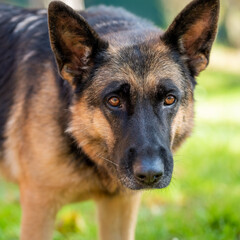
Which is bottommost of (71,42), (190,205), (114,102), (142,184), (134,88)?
(190,205)

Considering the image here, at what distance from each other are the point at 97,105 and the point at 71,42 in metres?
0.52

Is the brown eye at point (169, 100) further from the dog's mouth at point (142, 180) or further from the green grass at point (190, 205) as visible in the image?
the green grass at point (190, 205)

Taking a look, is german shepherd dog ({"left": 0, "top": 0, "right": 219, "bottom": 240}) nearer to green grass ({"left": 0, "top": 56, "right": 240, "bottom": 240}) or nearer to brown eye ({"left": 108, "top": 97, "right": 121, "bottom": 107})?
brown eye ({"left": 108, "top": 97, "right": 121, "bottom": 107})

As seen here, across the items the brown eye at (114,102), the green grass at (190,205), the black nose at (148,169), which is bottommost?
the green grass at (190,205)

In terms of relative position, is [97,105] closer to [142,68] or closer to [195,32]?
[142,68]

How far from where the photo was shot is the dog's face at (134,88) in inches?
132

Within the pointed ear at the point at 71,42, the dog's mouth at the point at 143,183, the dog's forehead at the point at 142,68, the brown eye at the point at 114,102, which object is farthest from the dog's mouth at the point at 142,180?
the pointed ear at the point at 71,42

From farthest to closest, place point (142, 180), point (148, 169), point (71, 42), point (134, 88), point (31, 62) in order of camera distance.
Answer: point (31, 62) < point (71, 42) < point (134, 88) < point (142, 180) < point (148, 169)

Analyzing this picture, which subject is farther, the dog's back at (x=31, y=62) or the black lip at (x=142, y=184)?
the dog's back at (x=31, y=62)

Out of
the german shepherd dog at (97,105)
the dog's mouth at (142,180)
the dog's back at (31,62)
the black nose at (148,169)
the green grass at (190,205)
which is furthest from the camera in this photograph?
the green grass at (190,205)

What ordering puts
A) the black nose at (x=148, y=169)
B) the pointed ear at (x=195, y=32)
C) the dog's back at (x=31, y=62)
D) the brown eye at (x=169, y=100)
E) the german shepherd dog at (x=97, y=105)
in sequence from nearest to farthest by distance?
the black nose at (x=148, y=169), the german shepherd dog at (x=97, y=105), the brown eye at (x=169, y=100), the pointed ear at (x=195, y=32), the dog's back at (x=31, y=62)

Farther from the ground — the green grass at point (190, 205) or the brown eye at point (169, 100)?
the brown eye at point (169, 100)

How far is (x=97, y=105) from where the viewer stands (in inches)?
144

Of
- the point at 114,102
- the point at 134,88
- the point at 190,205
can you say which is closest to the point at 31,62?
the point at 114,102
